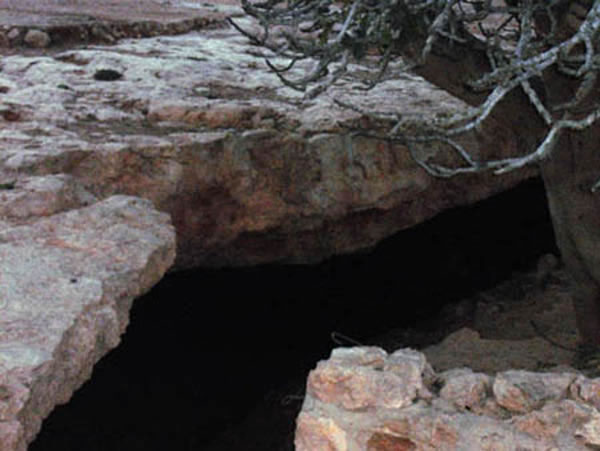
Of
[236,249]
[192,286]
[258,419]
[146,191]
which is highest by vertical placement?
[146,191]

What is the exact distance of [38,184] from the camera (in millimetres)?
3049

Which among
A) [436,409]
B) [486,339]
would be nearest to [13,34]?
[486,339]

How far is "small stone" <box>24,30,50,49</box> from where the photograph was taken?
5.50 m

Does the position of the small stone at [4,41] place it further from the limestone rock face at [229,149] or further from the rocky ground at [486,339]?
the rocky ground at [486,339]

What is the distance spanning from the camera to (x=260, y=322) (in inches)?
209

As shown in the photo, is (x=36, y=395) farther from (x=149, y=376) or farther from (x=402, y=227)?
(x=402, y=227)

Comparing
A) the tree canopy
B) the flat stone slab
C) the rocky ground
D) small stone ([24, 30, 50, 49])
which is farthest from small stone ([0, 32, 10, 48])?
the rocky ground

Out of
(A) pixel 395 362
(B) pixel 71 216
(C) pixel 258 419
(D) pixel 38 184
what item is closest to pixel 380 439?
(A) pixel 395 362

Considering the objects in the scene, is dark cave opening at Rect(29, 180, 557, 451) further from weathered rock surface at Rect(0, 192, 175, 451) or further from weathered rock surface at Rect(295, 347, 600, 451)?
weathered rock surface at Rect(295, 347, 600, 451)

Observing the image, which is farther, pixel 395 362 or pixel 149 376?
pixel 149 376

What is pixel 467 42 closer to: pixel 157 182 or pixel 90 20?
pixel 157 182

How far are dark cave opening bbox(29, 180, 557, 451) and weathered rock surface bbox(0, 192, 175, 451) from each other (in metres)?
1.83

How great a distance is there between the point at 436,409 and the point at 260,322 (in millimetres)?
3316

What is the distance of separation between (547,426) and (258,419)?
9.38 ft
